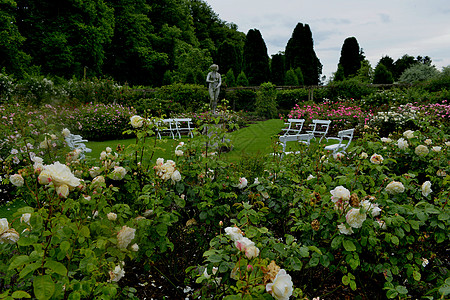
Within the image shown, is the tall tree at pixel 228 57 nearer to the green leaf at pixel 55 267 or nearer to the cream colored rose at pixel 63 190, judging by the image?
the cream colored rose at pixel 63 190

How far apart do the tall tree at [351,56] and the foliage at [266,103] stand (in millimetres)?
12512

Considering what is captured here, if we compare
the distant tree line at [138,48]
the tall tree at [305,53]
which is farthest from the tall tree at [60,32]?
the tall tree at [305,53]

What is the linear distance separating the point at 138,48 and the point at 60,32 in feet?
20.9

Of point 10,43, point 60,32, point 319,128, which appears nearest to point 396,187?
point 319,128

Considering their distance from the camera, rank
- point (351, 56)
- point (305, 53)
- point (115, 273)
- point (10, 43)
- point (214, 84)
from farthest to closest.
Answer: point (351, 56) < point (305, 53) < point (10, 43) < point (214, 84) < point (115, 273)

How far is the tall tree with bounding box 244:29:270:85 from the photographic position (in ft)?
75.7

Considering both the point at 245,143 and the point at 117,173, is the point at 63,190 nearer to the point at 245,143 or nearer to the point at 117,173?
the point at 117,173

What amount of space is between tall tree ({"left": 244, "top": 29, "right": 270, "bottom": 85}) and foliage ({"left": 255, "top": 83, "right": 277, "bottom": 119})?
794cm

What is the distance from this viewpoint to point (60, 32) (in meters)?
18.8

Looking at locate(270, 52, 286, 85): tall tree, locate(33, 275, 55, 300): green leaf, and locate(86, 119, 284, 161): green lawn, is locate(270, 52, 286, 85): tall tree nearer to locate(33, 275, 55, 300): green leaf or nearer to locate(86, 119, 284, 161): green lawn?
locate(86, 119, 284, 161): green lawn

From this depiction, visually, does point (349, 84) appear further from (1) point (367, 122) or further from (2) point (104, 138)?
(2) point (104, 138)

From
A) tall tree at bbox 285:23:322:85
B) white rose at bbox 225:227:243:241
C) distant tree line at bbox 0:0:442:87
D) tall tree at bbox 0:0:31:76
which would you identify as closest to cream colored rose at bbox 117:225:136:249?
white rose at bbox 225:227:243:241

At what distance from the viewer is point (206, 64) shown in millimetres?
20750

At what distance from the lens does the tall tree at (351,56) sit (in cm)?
2508
